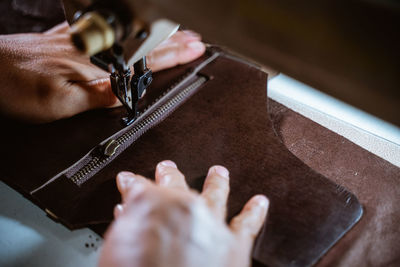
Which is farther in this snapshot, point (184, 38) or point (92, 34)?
point (184, 38)

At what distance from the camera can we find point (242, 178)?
31.8 inches

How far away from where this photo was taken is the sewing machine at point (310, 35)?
41 centimetres

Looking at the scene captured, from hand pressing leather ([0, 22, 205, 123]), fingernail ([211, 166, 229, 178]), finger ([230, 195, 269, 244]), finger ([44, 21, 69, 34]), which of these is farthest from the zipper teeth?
finger ([44, 21, 69, 34])

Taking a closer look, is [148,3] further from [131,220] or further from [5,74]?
[5,74]

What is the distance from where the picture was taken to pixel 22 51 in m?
0.92

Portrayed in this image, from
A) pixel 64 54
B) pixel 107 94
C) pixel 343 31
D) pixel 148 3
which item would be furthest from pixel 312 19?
pixel 64 54

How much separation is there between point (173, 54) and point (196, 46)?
8 cm

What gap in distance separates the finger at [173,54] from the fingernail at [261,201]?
19.7 inches

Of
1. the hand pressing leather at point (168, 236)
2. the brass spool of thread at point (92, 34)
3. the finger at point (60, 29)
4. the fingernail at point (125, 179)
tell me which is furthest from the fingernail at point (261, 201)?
the finger at point (60, 29)

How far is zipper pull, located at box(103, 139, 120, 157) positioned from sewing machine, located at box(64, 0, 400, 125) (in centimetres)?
34

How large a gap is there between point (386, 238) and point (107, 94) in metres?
0.71

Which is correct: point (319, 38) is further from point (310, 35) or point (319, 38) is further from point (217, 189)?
point (217, 189)

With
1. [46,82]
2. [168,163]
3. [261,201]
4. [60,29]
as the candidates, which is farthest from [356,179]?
[60,29]

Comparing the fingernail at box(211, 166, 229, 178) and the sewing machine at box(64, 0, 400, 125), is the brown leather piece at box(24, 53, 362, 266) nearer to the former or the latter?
the fingernail at box(211, 166, 229, 178)
